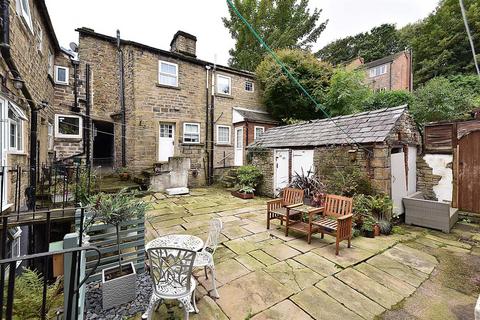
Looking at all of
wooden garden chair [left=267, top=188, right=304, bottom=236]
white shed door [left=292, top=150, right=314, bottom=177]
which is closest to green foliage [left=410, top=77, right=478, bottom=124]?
white shed door [left=292, top=150, right=314, bottom=177]

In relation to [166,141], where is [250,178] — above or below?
below

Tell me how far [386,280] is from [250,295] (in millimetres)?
2252

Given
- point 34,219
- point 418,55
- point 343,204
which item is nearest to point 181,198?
point 34,219

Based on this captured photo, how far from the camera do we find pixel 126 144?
35.0ft

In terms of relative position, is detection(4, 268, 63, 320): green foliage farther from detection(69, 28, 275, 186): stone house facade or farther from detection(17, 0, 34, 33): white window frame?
detection(69, 28, 275, 186): stone house facade

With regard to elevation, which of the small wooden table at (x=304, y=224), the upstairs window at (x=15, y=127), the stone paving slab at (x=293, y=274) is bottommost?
the stone paving slab at (x=293, y=274)

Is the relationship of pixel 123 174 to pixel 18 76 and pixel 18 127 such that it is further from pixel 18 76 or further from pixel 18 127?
pixel 18 76

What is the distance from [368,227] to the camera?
5.15 meters

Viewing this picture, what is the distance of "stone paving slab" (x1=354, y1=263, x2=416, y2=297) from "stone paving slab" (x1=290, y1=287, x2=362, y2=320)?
1033 mm

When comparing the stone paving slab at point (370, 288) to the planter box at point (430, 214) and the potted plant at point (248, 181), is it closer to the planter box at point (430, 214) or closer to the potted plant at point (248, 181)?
the planter box at point (430, 214)

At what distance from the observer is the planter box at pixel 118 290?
2646 millimetres

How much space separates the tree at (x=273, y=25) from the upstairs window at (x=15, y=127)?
55.6 feet

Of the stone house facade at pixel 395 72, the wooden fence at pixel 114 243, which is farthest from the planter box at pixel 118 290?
the stone house facade at pixel 395 72

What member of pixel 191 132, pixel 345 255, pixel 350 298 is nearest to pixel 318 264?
pixel 345 255
